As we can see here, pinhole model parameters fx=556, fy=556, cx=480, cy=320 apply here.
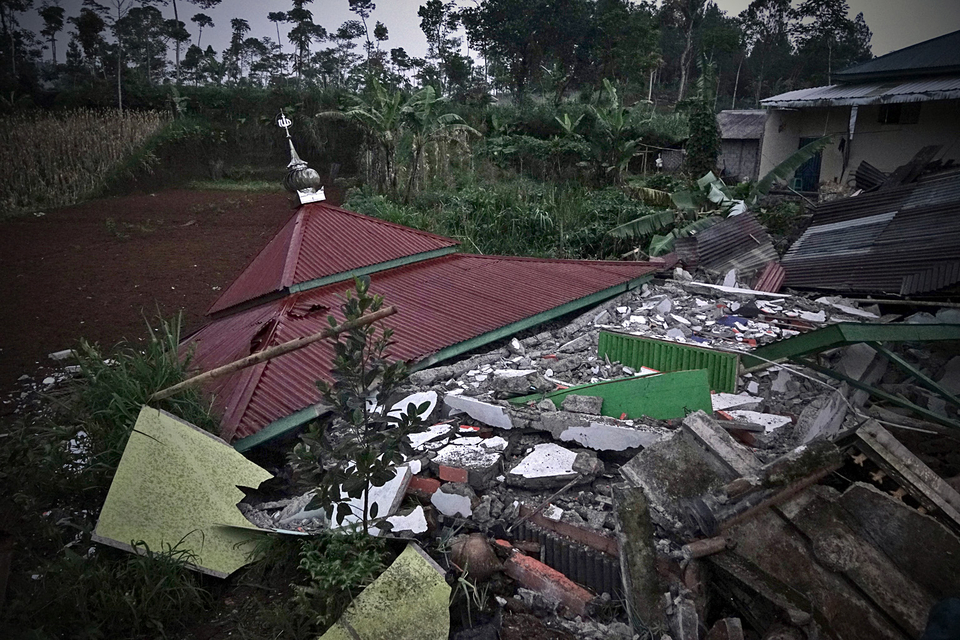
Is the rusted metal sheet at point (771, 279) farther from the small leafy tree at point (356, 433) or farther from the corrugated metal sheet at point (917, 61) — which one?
the corrugated metal sheet at point (917, 61)

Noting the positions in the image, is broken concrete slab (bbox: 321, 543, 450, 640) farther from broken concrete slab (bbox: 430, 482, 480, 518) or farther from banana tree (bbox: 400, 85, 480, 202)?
banana tree (bbox: 400, 85, 480, 202)

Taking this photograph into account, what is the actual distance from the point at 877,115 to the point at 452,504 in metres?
17.1

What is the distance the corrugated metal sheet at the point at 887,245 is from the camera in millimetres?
7078

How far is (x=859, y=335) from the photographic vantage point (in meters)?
3.60

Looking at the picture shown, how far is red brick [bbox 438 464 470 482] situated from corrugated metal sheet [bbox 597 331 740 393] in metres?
2.39

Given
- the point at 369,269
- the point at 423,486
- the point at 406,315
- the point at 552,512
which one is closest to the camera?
the point at 552,512

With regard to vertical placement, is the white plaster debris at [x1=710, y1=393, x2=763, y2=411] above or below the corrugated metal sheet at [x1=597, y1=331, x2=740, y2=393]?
below

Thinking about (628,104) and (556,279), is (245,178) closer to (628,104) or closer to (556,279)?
(556,279)

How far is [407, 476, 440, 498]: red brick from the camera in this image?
3744mm

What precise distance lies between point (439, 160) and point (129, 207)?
9.42 meters

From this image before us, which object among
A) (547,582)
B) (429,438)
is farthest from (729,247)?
(547,582)

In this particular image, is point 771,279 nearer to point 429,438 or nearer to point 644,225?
point 644,225

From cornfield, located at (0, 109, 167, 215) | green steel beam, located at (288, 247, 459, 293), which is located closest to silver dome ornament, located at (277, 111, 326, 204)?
green steel beam, located at (288, 247, 459, 293)

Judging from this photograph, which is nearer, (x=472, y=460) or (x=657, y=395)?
(x=472, y=460)
